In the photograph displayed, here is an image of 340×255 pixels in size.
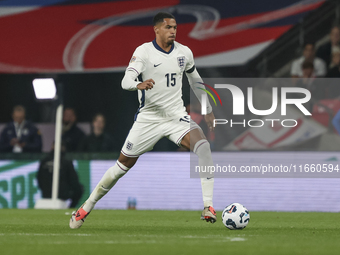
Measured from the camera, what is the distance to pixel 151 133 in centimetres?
691

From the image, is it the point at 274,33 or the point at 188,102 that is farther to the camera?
the point at 274,33

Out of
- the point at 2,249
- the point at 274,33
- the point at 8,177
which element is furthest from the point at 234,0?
the point at 2,249

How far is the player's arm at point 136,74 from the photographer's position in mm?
6125

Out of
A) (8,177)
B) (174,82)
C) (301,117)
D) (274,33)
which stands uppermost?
(274,33)

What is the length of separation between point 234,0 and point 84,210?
26.7ft

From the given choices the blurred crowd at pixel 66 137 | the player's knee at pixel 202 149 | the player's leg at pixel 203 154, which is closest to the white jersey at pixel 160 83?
the player's leg at pixel 203 154

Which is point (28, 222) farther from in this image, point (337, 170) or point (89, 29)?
point (89, 29)

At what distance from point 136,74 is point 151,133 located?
74 centimetres

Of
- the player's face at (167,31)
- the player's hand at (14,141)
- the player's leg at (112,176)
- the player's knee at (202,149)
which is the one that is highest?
the player's face at (167,31)

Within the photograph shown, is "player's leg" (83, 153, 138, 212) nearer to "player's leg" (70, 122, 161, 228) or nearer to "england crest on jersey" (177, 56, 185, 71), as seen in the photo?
"player's leg" (70, 122, 161, 228)

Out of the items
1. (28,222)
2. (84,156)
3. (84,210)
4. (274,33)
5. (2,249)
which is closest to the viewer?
(2,249)

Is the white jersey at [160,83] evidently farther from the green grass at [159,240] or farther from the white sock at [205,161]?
the green grass at [159,240]

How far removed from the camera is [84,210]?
6832mm

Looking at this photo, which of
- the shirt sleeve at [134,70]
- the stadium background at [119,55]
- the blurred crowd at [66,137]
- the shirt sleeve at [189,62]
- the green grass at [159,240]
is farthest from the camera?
the blurred crowd at [66,137]
